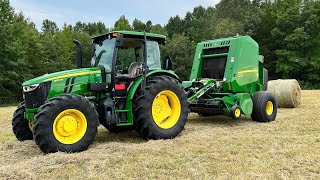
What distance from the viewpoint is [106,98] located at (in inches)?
241

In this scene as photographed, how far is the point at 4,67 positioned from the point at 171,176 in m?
27.4

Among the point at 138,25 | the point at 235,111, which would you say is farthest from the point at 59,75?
the point at 138,25

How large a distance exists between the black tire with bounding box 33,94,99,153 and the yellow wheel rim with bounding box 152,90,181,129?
4.61 ft

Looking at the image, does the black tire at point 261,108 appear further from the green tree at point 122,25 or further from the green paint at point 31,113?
the green tree at point 122,25

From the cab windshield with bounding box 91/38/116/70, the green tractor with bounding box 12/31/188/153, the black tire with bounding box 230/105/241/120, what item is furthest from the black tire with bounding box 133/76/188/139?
the black tire with bounding box 230/105/241/120

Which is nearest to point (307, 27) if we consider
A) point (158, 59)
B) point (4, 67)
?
point (4, 67)

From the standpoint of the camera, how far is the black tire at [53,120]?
505cm

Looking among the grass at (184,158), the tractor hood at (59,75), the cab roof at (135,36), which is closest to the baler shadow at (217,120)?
the grass at (184,158)

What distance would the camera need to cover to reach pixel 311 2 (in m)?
34.0

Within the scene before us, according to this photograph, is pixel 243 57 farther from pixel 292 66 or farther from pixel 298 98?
pixel 292 66

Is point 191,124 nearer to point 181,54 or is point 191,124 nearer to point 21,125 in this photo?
point 21,125

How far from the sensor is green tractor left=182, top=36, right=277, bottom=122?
27.2 feet

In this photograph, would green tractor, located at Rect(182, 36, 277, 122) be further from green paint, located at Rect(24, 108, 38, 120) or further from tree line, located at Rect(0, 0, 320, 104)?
tree line, located at Rect(0, 0, 320, 104)

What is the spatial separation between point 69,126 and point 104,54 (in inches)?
66.2
